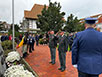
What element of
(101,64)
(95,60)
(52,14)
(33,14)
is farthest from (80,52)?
(33,14)

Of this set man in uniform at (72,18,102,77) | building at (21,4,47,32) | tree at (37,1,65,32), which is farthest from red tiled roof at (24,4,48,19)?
man in uniform at (72,18,102,77)

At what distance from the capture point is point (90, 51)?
1.87m

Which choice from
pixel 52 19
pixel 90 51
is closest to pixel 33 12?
pixel 52 19

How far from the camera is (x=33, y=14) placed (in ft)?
94.9

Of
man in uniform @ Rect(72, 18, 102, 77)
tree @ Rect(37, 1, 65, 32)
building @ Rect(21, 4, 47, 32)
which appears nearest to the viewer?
man in uniform @ Rect(72, 18, 102, 77)

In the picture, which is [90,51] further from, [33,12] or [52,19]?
[33,12]

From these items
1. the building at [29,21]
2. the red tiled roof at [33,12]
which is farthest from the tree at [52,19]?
the red tiled roof at [33,12]

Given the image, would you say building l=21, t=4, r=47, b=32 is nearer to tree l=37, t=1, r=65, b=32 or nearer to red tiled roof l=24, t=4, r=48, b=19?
red tiled roof l=24, t=4, r=48, b=19

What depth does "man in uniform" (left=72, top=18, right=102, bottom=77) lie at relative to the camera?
72.7 inches

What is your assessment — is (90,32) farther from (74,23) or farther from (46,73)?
(74,23)

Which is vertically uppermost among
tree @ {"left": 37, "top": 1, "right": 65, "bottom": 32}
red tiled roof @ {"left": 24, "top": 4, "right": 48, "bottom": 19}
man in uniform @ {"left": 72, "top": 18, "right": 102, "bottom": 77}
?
red tiled roof @ {"left": 24, "top": 4, "right": 48, "bottom": 19}

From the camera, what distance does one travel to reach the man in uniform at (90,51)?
185cm

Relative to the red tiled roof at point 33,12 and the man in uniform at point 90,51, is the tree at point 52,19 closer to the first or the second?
the red tiled roof at point 33,12

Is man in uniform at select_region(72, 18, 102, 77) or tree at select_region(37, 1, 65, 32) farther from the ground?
tree at select_region(37, 1, 65, 32)
